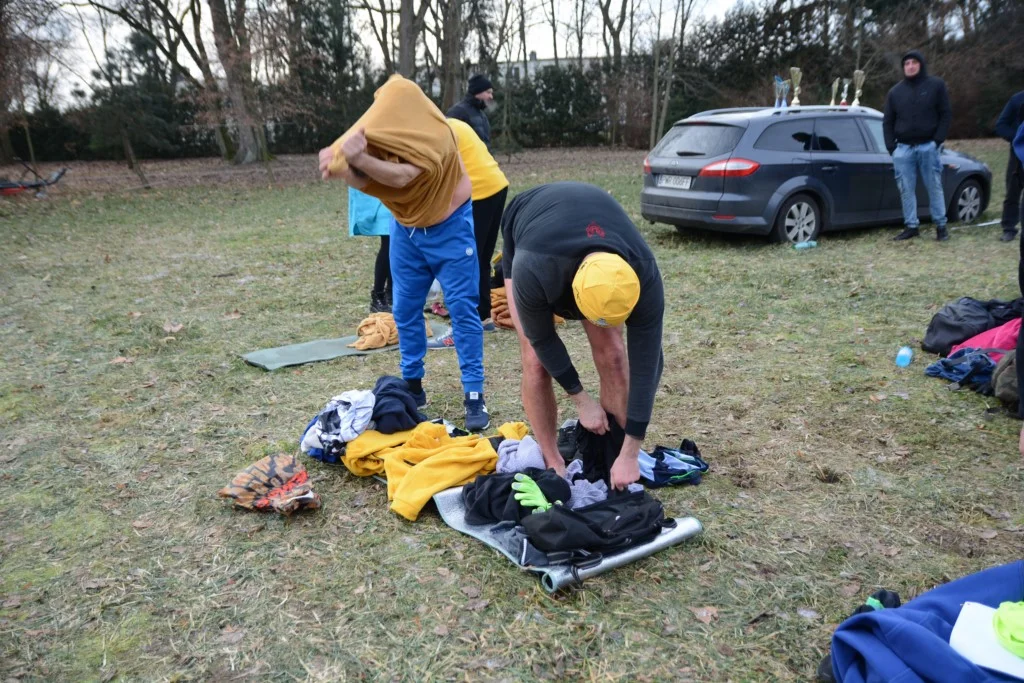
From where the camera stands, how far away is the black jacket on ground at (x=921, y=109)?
7.68 metres

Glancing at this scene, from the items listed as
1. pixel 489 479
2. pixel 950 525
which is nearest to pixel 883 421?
pixel 950 525

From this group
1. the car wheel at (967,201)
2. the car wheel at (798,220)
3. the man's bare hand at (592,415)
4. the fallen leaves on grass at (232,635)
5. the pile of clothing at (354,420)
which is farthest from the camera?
the car wheel at (967,201)

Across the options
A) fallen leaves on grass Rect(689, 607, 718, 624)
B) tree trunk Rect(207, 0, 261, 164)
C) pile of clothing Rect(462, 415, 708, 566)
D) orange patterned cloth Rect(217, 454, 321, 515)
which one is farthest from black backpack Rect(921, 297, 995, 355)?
tree trunk Rect(207, 0, 261, 164)

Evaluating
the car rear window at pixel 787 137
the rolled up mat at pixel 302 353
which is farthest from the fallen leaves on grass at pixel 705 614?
the car rear window at pixel 787 137

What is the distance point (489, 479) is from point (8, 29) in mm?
16113

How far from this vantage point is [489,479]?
315 cm

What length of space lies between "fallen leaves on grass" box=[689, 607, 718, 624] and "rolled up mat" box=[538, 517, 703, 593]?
0.29m

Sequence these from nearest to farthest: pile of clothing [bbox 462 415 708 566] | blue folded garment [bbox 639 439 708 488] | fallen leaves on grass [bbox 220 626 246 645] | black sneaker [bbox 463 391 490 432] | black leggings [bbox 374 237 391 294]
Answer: fallen leaves on grass [bbox 220 626 246 645]
pile of clothing [bbox 462 415 708 566]
blue folded garment [bbox 639 439 708 488]
black sneaker [bbox 463 391 490 432]
black leggings [bbox 374 237 391 294]

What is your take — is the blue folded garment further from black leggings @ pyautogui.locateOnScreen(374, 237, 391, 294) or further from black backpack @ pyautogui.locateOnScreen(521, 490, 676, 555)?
black leggings @ pyautogui.locateOnScreen(374, 237, 391, 294)

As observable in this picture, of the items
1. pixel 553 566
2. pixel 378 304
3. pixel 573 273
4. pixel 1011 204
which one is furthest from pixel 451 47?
pixel 553 566

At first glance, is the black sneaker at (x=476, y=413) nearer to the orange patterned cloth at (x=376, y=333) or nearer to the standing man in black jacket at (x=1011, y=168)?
the orange patterned cloth at (x=376, y=333)

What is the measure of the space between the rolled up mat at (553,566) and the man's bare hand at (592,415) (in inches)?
19.9

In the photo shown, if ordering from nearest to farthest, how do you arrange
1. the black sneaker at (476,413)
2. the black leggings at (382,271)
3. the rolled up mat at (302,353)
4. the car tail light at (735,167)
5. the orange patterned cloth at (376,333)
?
the black sneaker at (476,413) → the rolled up mat at (302,353) → the orange patterned cloth at (376,333) → the black leggings at (382,271) → the car tail light at (735,167)

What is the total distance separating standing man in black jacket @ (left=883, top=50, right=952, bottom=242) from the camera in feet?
25.2
